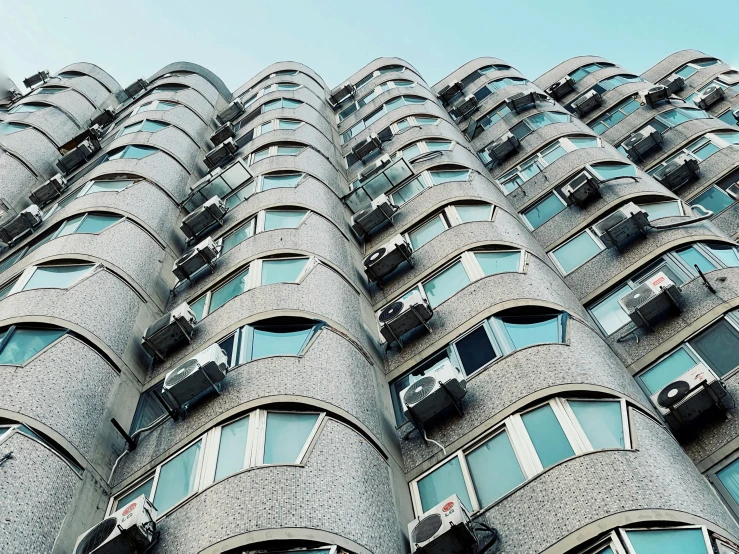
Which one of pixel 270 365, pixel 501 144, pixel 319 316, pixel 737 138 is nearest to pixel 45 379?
pixel 270 365

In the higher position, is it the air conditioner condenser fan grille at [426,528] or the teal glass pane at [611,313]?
the teal glass pane at [611,313]

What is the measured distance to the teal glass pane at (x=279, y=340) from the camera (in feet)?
38.2

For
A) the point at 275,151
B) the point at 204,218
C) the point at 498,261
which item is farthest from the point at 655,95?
the point at 204,218

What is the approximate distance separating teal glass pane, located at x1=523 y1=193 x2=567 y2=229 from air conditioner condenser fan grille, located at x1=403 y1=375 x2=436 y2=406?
7739 mm

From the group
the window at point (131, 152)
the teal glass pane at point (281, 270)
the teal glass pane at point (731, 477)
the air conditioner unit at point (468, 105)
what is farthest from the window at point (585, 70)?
the teal glass pane at point (731, 477)

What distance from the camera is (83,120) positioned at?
30672 millimetres

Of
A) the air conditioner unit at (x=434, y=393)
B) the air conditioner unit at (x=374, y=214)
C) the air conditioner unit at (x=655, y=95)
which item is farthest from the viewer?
the air conditioner unit at (x=655, y=95)

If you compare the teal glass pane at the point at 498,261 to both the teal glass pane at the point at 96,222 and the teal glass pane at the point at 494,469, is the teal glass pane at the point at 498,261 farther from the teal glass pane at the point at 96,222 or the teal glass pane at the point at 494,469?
the teal glass pane at the point at 96,222

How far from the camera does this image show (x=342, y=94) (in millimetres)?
30688

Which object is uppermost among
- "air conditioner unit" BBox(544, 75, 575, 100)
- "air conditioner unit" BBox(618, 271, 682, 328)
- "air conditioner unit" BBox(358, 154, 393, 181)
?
"air conditioner unit" BBox(544, 75, 575, 100)

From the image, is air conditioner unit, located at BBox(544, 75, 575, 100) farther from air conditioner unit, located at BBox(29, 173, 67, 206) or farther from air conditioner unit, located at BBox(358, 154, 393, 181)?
air conditioner unit, located at BBox(29, 173, 67, 206)

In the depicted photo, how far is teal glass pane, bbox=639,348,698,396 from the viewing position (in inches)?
443

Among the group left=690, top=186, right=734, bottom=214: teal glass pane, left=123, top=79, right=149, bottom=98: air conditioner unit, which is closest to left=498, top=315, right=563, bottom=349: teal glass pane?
left=690, top=186, right=734, bottom=214: teal glass pane

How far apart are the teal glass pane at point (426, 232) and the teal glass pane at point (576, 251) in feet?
Answer: 8.70
